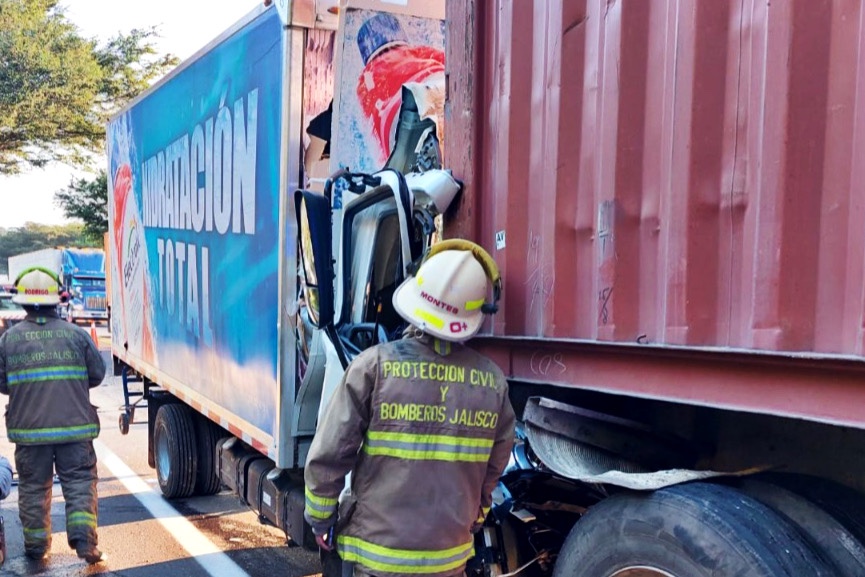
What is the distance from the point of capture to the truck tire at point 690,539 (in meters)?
1.88

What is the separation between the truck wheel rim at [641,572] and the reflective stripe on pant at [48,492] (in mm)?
4087

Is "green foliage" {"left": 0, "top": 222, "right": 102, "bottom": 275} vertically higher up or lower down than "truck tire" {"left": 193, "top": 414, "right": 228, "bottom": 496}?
A: higher up

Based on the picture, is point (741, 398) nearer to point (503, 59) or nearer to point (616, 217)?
point (616, 217)

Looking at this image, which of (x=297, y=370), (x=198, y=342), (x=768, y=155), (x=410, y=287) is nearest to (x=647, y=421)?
(x=410, y=287)

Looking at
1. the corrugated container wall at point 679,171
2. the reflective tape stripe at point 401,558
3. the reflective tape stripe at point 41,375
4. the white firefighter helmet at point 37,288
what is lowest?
the reflective tape stripe at point 401,558

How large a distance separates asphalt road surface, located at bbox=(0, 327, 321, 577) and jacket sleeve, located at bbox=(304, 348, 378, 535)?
2651 millimetres

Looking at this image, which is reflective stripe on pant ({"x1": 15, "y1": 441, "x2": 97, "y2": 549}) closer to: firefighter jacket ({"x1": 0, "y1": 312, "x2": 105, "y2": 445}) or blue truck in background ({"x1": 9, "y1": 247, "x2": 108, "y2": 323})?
firefighter jacket ({"x1": 0, "y1": 312, "x2": 105, "y2": 445})

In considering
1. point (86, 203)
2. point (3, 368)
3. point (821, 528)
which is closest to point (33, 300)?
point (3, 368)

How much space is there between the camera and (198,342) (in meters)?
5.50

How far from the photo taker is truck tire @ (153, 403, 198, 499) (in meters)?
6.27

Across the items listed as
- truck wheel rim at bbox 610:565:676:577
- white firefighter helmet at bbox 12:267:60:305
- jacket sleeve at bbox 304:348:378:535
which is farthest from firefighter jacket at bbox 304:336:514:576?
white firefighter helmet at bbox 12:267:60:305

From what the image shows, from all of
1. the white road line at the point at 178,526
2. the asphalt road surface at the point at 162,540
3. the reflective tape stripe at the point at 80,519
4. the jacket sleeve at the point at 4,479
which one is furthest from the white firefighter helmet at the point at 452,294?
the reflective tape stripe at the point at 80,519

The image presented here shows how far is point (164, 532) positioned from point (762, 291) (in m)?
5.11

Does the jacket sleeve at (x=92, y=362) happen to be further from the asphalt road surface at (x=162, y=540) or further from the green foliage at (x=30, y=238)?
the green foliage at (x=30, y=238)
